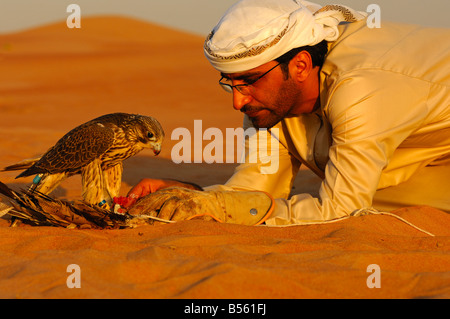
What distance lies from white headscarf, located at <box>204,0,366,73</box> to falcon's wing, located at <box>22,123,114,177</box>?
3.69ft

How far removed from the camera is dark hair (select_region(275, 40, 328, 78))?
4250 mm

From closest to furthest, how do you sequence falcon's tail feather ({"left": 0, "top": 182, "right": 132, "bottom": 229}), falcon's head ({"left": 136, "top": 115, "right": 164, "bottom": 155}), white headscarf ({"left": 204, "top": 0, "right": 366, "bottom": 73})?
falcon's tail feather ({"left": 0, "top": 182, "right": 132, "bottom": 229}) → white headscarf ({"left": 204, "top": 0, "right": 366, "bottom": 73}) → falcon's head ({"left": 136, "top": 115, "right": 164, "bottom": 155})

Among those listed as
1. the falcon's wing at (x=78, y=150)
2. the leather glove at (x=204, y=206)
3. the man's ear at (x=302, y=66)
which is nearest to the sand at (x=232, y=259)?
the leather glove at (x=204, y=206)

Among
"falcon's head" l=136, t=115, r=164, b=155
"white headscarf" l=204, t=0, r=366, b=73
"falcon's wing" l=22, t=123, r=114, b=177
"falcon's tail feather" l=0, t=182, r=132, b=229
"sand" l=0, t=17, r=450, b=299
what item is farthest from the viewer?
"falcon's head" l=136, t=115, r=164, b=155

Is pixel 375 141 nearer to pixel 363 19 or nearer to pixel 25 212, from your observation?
pixel 363 19

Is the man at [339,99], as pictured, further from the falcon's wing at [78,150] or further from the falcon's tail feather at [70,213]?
the falcon's wing at [78,150]

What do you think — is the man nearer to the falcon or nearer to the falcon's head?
the falcon

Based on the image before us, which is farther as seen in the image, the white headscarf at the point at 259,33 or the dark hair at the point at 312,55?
the dark hair at the point at 312,55

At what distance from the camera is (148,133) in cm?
523

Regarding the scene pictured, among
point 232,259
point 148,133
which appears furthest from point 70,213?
point 148,133

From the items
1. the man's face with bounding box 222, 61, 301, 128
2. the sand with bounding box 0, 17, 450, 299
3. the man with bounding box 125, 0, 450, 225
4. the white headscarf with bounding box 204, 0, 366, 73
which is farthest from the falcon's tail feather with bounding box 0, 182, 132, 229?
the white headscarf with bounding box 204, 0, 366, 73

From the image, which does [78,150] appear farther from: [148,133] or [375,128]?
[375,128]

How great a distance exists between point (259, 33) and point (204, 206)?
1.08m

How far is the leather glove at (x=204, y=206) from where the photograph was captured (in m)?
4.02
